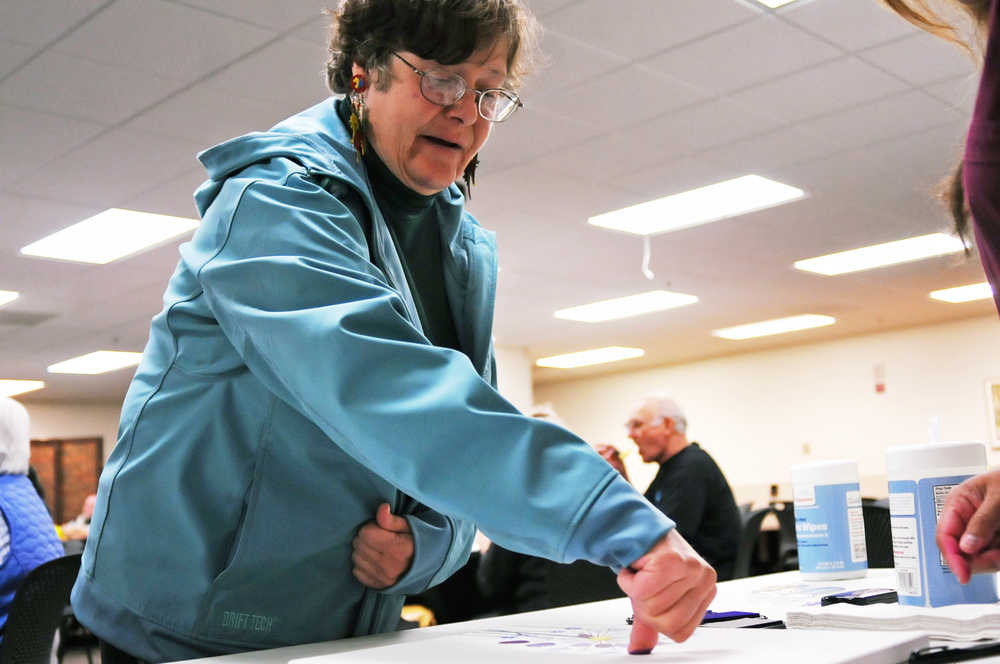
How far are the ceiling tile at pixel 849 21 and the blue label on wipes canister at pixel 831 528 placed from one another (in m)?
2.55

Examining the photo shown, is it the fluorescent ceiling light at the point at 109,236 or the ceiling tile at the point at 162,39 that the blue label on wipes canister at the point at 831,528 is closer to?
the ceiling tile at the point at 162,39

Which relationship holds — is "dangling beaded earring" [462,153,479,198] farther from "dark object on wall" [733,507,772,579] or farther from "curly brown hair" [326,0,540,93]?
"dark object on wall" [733,507,772,579]

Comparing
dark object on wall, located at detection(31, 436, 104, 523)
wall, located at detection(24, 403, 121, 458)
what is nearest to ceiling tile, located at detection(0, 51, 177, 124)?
wall, located at detection(24, 403, 121, 458)

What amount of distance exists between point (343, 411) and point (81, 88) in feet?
11.7

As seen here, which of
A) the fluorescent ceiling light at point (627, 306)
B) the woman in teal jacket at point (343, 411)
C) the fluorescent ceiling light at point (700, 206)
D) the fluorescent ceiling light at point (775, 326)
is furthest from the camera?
the fluorescent ceiling light at point (775, 326)

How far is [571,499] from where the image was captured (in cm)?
80

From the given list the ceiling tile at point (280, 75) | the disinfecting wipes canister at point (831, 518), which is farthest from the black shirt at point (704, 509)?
the disinfecting wipes canister at point (831, 518)

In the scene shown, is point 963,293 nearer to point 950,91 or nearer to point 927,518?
point 950,91

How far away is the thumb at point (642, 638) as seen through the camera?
33.9 inches

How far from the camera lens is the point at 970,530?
99cm

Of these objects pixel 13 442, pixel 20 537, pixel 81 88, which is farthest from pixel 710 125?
pixel 20 537

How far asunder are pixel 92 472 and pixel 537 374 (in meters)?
5.89

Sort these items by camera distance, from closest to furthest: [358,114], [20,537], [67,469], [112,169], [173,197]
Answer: [358,114], [20,537], [112,169], [173,197], [67,469]

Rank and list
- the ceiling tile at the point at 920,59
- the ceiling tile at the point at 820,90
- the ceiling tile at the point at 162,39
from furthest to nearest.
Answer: the ceiling tile at the point at 820,90 → the ceiling tile at the point at 920,59 → the ceiling tile at the point at 162,39
